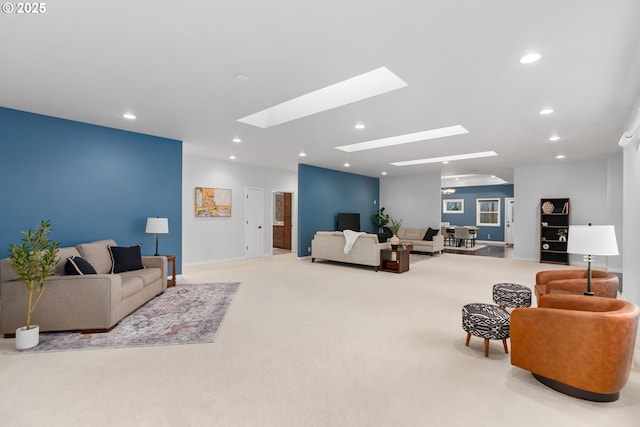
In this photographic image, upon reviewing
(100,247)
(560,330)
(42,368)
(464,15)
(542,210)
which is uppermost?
(464,15)

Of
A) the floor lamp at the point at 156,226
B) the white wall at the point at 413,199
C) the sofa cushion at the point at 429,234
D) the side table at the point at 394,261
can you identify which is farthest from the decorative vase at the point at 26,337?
the white wall at the point at 413,199

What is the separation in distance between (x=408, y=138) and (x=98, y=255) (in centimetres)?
554

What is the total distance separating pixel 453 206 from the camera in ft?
48.4

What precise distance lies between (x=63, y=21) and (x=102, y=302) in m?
2.68

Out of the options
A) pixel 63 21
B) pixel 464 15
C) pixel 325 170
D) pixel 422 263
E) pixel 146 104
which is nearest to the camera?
pixel 464 15

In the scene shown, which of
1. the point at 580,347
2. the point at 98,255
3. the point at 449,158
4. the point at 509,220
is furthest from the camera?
the point at 509,220

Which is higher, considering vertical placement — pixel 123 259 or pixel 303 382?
pixel 123 259

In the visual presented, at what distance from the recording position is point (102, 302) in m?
3.34

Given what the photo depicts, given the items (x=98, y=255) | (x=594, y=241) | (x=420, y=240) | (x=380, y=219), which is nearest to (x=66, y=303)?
(x=98, y=255)

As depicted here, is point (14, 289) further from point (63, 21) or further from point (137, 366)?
point (63, 21)

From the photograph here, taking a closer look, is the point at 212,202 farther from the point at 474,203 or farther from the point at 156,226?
the point at 474,203

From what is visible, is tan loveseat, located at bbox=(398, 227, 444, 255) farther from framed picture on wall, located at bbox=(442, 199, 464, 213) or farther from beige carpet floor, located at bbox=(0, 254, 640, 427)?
beige carpet floor, located at bbox=(0, 254, 640, 427)

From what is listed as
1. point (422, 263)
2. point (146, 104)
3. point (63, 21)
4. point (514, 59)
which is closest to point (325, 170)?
point (422, 263)

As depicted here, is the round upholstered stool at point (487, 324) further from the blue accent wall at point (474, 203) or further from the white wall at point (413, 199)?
the blue accent wall at point (474, 203)
